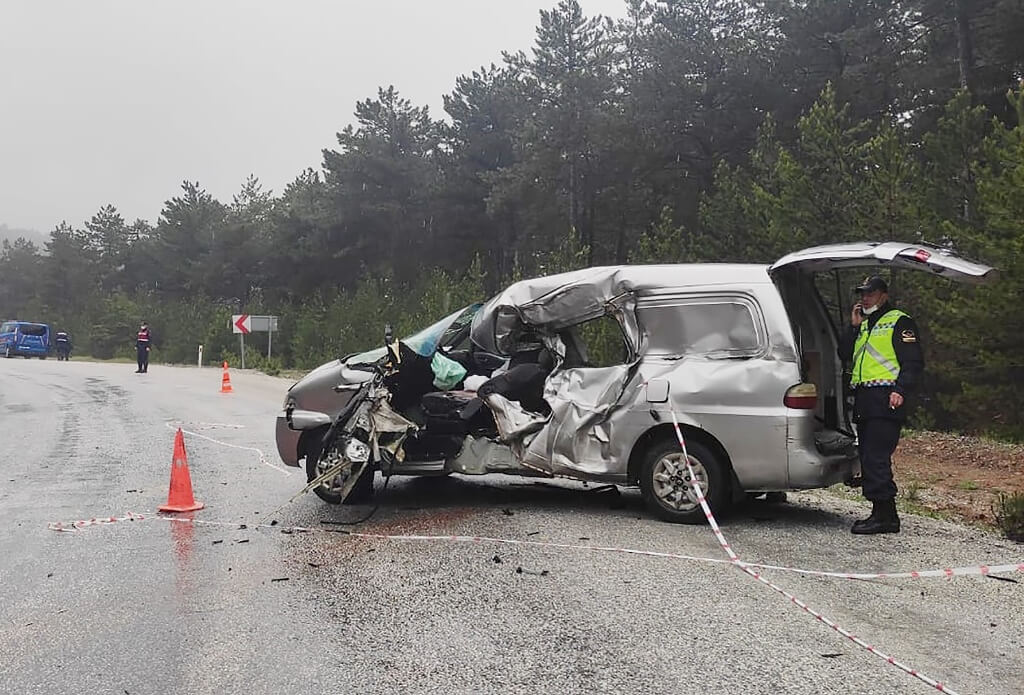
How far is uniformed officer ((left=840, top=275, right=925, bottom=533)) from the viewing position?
6.88 meters

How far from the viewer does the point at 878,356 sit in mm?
7074

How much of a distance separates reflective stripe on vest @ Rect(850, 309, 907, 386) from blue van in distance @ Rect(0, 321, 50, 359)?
58.3 meters

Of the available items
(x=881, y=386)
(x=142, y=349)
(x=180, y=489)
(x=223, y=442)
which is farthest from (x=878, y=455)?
(x=142, y=349)

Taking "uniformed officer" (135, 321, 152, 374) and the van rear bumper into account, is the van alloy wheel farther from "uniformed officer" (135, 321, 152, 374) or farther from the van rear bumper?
"uniformed officer" (135, 321, 152, 374)

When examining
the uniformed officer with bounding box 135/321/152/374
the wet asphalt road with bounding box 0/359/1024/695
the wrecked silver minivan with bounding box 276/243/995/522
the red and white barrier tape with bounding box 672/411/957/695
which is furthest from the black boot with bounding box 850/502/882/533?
the uniformed officer with bounding box 135/321/152/374

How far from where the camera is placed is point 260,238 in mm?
57781

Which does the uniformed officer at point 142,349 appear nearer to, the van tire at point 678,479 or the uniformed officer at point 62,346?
the uniformed officer at point 62,346

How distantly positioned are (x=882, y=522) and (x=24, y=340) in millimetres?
58536

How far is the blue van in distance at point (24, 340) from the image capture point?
5588cm

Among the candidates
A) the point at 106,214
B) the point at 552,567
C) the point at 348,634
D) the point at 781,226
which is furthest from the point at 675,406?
the point at 106,214

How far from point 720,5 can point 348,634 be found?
113 ft

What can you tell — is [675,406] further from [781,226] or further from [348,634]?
[781,226]

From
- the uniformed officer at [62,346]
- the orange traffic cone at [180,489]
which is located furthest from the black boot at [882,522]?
the uniformed officer at [62,346]

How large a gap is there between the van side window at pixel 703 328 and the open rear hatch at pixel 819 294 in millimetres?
407
